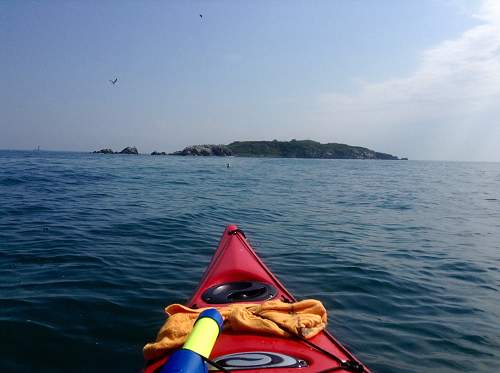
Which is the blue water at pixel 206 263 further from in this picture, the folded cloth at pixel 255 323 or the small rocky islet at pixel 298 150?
the small rocky islet at pixel 298 150

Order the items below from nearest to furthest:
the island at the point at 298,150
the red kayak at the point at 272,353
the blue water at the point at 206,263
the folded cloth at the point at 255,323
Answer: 1. the red kayak at the point at 272,353
2. the folded cloth at the point at 255,323
3. the blue water at the point at 206,263
4. the island at the point at 298,150

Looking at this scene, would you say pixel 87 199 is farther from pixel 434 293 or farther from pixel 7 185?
pixel 434 293

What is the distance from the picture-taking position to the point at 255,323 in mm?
3598

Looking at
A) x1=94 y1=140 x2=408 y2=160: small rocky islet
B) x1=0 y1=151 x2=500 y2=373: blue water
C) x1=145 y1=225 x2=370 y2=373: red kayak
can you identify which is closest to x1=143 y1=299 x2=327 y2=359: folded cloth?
x1=145 y1=225 x2=370 y2=373: red kayak

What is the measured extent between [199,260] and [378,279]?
12.7 feet

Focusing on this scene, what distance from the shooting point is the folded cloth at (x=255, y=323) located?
10.9 ft

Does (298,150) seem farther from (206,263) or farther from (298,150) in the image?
(206,263)

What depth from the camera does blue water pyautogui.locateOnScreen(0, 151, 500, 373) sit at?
4.89 m

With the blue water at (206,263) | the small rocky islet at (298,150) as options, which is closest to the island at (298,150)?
the small rocky islet at (298,150)

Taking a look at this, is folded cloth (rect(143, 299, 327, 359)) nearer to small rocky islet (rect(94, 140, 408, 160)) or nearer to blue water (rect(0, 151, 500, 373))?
blue water (rect(0, 151, 500, 373))

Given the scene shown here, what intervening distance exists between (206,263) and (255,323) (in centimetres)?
494

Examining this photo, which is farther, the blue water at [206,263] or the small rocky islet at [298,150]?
the small rocky islet at [298,150]

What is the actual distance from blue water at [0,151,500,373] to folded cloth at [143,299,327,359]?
1.18m

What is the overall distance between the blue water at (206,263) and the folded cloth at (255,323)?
1.18 meters
